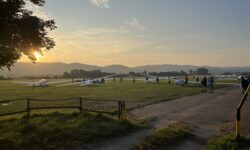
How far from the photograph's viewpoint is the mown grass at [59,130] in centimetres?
1321

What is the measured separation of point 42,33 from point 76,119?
4.81 m

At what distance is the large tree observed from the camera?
16078 mm

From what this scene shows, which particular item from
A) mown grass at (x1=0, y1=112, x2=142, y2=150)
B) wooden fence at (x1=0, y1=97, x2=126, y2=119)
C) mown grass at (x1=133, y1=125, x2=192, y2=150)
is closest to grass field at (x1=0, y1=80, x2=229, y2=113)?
wooden fence at (x1=0, y1=97, x2=126, y2=119)

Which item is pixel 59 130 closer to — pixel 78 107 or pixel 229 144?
pixel 78 107

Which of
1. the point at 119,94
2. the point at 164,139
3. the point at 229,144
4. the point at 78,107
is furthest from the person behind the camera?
the point at 119,94

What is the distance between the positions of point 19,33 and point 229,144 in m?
10.9

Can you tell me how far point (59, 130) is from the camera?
15211 millimetres

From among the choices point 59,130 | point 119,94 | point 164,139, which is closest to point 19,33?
point 59,130

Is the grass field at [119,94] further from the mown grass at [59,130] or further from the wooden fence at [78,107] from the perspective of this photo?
the mown grass at [59,130]

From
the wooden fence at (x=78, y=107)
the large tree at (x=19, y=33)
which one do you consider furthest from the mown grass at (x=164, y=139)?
the large tree at (x=19, y=33)

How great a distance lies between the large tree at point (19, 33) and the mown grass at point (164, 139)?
7.66 m

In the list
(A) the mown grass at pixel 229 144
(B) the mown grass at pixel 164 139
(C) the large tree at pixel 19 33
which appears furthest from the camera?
(C) the large tree at pixel 19 33

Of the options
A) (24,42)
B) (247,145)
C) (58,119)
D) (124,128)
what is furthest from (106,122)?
(247,145)

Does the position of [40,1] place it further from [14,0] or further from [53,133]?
[53,133]
